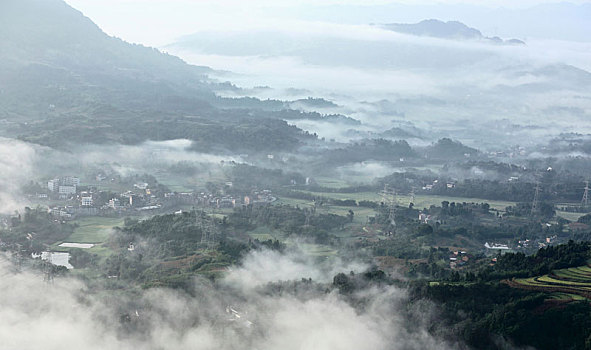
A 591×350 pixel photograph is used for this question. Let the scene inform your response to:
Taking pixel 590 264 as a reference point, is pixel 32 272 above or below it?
below

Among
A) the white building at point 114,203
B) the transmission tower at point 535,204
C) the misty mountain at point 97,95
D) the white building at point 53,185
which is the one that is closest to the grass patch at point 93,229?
the white building at point 114,203

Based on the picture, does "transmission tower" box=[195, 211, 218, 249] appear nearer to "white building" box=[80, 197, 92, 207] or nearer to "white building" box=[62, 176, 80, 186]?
"white building" box=[80, 197, 92, 207]

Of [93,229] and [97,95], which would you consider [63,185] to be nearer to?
[93,229]

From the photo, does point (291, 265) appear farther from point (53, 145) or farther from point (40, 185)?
point (53, 145)

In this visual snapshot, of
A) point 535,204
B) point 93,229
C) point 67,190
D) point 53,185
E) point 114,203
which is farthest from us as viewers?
point 535,204

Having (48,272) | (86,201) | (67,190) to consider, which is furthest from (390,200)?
(48,272)

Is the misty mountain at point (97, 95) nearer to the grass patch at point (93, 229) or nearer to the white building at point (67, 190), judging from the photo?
Result: the white building at point (67, 190)

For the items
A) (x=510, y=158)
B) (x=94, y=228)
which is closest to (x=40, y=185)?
(x=94, y=228)
